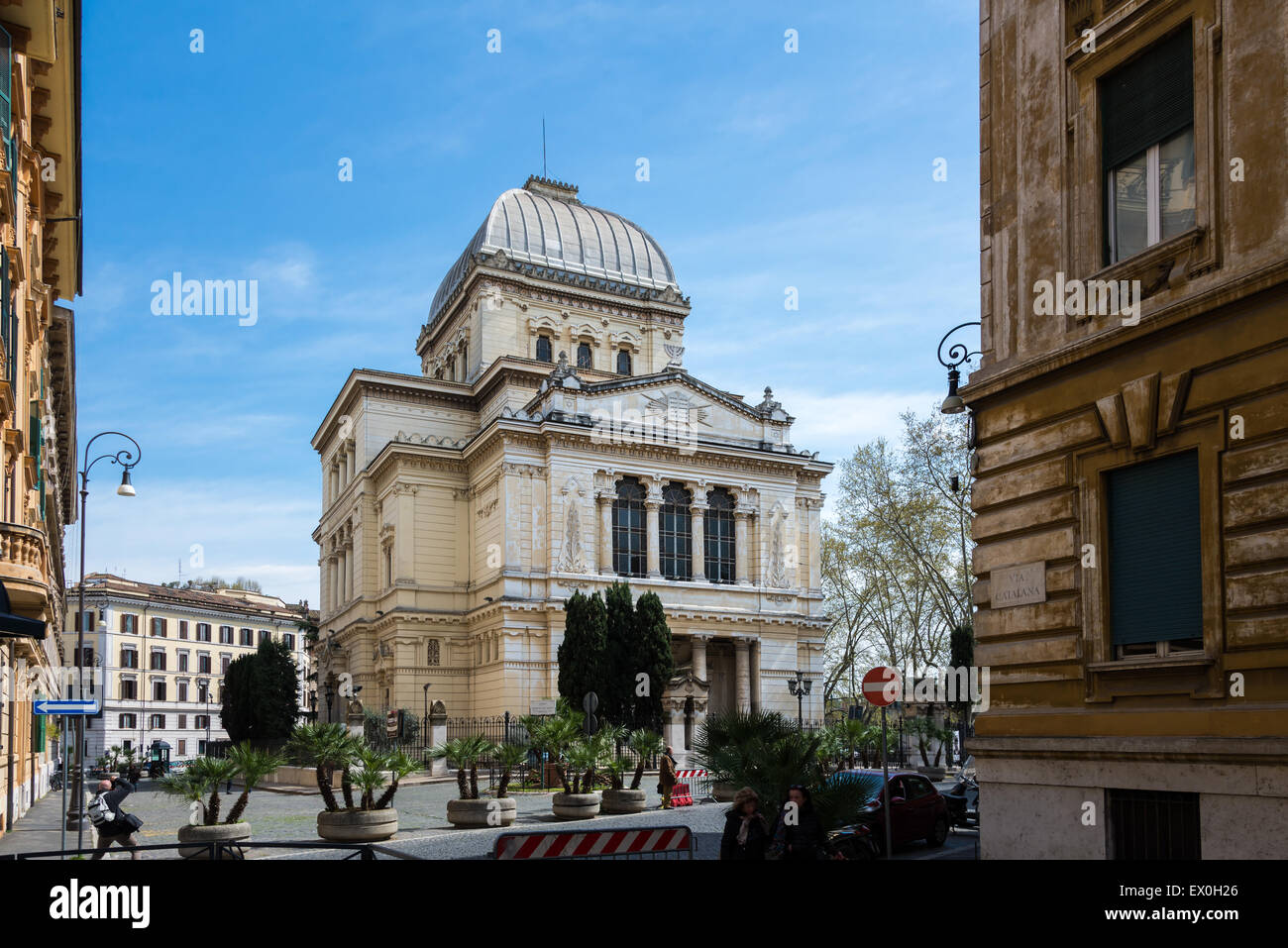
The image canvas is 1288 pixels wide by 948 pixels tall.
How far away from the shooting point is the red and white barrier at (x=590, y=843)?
11.0 meters

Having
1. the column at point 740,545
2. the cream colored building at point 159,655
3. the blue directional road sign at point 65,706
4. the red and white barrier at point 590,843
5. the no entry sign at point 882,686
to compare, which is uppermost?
the column at point 740,545

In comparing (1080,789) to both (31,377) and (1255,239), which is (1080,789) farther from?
(31,377)

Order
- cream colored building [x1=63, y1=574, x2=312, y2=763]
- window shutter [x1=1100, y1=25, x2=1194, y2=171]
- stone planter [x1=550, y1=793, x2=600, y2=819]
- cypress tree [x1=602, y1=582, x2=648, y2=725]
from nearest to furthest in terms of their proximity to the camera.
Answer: window shutter [x1=1100, y1=25, x2=1194, y2=171] → stone planter [x1=550, y1=793, x2=600, y2=819] → cypress tree [x1=602, y1=582, x2=648, y2=725] → cream colored building [x1=63, y1=574, x2=312, y2=763]

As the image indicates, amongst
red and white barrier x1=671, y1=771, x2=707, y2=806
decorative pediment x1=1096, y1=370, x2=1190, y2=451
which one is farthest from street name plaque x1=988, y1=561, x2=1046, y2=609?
red and white barrier x1=671, y1=771, x2=707, y2=806

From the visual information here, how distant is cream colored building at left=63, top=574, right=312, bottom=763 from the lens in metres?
90.9

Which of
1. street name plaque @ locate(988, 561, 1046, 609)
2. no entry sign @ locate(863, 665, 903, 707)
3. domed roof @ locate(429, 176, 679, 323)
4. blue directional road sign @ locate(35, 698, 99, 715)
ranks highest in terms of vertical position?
domed roof @ locate(429, 176, 679, 323)

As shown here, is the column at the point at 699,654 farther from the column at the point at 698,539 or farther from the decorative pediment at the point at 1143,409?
the decorative pediment at the point at 1143,409

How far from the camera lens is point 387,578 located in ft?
189

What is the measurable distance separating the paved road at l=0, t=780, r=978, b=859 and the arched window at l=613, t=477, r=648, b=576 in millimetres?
18588

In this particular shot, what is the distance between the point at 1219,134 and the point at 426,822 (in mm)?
20168

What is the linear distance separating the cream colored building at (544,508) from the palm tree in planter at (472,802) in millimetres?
24809

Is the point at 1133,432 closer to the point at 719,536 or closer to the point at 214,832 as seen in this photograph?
the point at 214,832

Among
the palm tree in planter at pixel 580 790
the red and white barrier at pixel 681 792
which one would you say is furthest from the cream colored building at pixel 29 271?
the red and white barrier at pixel 681 792

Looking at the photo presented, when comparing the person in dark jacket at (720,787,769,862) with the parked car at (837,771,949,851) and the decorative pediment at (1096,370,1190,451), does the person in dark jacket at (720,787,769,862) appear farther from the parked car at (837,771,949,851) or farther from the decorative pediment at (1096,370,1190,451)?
the parked car at (837,771,949,851)
